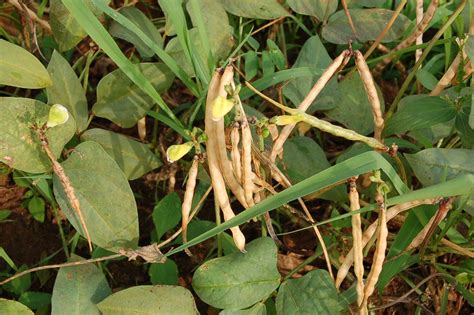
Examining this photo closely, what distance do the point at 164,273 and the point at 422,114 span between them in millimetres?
601

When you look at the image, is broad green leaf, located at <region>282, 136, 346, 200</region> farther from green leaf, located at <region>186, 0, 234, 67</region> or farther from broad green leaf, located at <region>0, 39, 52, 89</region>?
broad green leaf, located at <region>0, 39, 52, 89</region>

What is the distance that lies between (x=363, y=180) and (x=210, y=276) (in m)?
0.42

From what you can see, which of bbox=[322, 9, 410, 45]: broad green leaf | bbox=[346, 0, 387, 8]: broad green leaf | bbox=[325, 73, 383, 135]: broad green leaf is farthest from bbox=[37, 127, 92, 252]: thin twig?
bbox=[346, 0, 387, 8]: broad green leaf

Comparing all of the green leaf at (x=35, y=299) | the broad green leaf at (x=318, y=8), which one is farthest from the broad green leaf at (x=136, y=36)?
the green leaf at (x=35, y=299)

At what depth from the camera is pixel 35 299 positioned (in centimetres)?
135

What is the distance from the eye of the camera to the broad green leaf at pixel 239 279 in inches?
44.4

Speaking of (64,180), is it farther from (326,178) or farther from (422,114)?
(422,114)

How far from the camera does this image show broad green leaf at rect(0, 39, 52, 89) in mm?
1210

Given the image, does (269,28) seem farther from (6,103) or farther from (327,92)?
(6,103)

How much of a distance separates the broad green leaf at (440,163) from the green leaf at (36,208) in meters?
0.80

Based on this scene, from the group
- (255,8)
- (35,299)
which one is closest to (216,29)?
(255,8)

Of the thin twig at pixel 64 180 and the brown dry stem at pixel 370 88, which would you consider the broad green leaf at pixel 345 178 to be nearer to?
the brown dry stem at pixel 370 88

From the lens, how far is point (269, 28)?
1.70 m

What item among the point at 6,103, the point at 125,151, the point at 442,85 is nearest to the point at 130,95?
the point at 125,151
